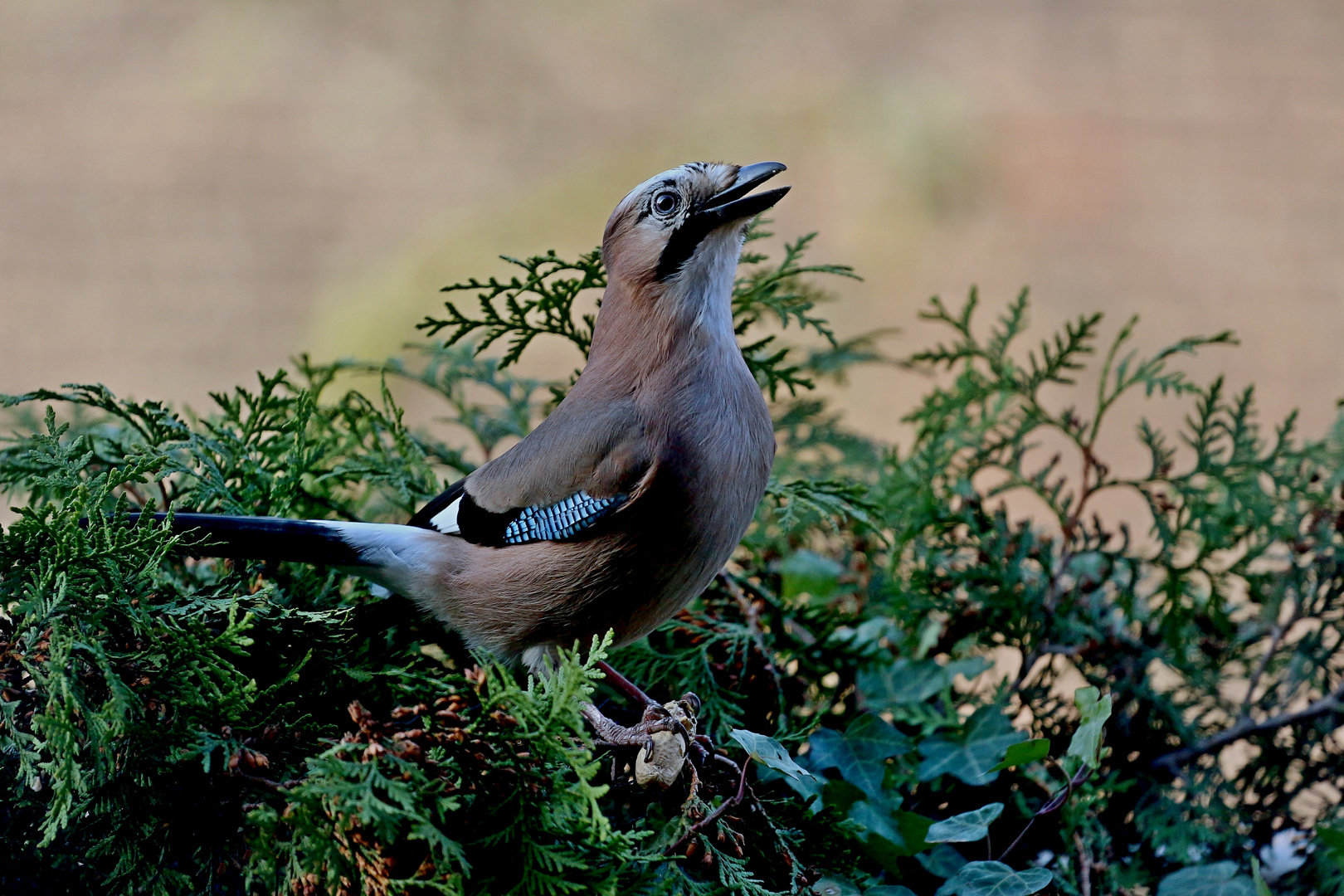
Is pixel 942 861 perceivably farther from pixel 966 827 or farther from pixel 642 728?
pixel 642 728

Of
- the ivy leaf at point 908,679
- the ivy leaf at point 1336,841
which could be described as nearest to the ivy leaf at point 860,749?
the ivy leaf at point 908,679

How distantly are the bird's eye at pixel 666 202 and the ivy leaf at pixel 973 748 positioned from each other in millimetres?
939

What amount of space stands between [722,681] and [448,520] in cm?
50

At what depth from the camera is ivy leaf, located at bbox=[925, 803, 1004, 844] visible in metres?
1.38

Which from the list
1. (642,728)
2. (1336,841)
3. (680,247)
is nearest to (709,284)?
(680,247)

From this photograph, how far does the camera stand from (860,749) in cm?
169

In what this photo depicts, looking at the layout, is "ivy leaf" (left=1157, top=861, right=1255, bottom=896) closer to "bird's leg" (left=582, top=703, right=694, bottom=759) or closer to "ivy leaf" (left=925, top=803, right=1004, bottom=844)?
"ivy leaf" (left=925, top=803, right=1004, bottom=844)

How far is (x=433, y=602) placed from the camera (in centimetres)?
170

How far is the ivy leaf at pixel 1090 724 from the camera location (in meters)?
1.36

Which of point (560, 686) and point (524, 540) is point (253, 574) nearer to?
point (524, 540)

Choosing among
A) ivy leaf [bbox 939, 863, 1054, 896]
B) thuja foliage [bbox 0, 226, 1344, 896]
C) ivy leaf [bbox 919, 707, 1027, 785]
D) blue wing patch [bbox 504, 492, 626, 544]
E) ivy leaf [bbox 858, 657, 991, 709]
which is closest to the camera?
thuja foliage [bbox 0, 226, 1344, 896]

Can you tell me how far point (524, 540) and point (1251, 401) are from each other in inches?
56.6

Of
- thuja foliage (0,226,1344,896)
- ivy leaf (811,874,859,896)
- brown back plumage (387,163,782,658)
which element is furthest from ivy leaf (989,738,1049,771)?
brown back plumage (387,163,782,658)

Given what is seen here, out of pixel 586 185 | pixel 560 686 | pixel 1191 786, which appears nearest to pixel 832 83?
pixel 586 185
